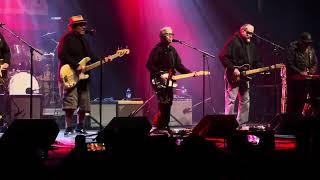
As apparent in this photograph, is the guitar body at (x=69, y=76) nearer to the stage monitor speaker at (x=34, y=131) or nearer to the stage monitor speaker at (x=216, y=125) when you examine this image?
the stage monitor speaker at (x=216, y=125)

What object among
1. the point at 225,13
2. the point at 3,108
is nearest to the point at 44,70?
the point at 3,108

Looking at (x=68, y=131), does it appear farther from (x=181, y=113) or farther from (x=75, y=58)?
(x=181, y=113)

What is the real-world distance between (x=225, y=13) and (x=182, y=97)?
3.40 meters

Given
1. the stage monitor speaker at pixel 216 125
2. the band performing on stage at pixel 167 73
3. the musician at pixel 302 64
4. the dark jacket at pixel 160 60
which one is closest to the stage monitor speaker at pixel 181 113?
the band performing on stage at pixel 167 73

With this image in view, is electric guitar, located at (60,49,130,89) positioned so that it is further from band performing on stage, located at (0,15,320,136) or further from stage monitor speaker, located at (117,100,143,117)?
stage monitor speaker, located at (117,100,143,117)

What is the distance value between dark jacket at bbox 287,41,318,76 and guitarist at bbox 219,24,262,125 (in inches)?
52.2

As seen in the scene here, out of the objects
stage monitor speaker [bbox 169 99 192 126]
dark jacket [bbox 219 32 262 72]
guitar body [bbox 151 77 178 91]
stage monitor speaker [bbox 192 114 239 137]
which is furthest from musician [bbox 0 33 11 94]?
stage monitor speaker [bbox 169 99 192 126]

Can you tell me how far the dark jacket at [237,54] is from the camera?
38.3ft

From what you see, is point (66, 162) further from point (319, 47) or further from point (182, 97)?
point (319, 47)

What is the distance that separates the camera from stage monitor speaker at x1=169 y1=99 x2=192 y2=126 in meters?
14.8

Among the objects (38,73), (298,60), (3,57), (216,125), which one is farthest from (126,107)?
(216,125)

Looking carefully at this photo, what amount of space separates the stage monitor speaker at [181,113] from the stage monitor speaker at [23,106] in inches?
144

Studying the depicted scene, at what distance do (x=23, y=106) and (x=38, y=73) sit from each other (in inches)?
Result: 89.6

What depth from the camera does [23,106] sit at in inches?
523
